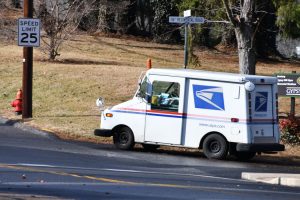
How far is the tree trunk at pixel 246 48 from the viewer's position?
2322 centimetres

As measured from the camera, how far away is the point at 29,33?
80.2 feet

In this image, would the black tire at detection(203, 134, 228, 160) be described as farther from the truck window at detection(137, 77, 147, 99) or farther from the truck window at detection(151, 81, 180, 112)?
the truck window at detection(137, 77, 147, 99)

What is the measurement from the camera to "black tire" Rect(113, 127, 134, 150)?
64.1 ft

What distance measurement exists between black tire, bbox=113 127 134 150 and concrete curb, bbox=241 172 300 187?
4.18 metres

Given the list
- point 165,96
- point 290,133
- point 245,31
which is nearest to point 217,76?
point 165,96

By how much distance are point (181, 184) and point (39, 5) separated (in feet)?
78.3

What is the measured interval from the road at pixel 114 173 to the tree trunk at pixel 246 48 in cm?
445

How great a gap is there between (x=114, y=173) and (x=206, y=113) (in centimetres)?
441

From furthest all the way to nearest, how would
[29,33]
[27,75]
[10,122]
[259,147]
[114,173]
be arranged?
[27,75] < [29,33] < [10,122] < [259,147] < [114,173]

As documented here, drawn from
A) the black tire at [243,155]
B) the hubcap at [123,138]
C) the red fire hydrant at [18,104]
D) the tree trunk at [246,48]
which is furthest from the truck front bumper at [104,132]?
the red fire hydrant at [18,104]

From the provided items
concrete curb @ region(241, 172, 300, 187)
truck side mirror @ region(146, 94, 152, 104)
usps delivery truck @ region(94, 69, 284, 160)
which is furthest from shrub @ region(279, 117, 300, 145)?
concrete curb @ region(241, 172, 300, 187)

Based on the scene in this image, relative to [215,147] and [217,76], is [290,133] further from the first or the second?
[217,76]

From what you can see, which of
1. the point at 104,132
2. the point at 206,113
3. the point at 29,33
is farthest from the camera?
the point at 29,33

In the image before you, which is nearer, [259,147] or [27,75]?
[259,147]
